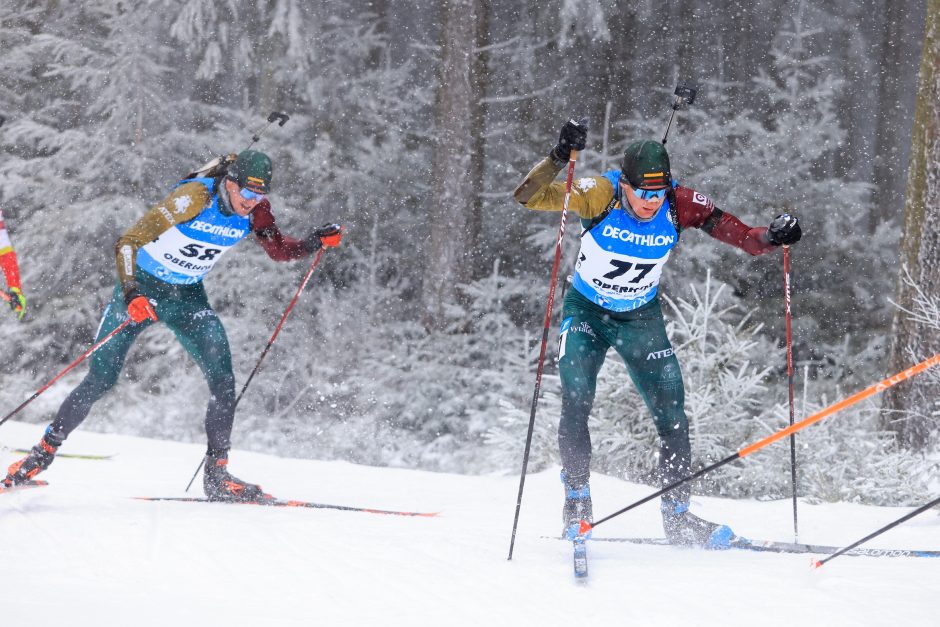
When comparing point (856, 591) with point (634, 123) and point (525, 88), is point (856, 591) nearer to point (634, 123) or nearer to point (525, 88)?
point (634, 123)

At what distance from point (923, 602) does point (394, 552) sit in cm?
207

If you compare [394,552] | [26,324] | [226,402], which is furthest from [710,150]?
[26,324]

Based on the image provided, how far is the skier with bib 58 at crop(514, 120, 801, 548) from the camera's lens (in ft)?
12.8

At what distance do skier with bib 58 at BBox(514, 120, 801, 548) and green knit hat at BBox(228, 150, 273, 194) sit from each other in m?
1.65

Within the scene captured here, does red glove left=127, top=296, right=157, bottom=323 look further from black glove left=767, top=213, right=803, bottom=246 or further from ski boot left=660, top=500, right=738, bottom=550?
black glove left=767, top=213, right=803, bottom=246

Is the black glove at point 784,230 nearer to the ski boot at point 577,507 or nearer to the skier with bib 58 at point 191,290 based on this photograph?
the ski boot at point 577,507

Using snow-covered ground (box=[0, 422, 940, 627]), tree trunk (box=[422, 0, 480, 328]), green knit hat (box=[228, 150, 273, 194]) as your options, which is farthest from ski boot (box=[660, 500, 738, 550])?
tree trunk (box=[422, 0, 480, 328])

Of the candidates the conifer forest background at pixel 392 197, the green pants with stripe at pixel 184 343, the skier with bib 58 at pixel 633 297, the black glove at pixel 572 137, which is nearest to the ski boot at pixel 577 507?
the skier with bib 58 at pixel 633 297

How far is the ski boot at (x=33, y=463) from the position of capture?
15.9 feet

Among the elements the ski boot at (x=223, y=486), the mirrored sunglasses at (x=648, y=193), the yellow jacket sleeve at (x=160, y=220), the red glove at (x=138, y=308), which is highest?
the mirrored sunglasses at (x=648, y=193)

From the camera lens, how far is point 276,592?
3145 millimetres

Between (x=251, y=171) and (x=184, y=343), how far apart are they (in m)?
1.17

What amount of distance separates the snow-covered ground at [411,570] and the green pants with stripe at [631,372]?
412mm

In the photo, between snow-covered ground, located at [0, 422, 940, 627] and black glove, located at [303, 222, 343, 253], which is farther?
black glove, located at [303, 222, 343, 253]
